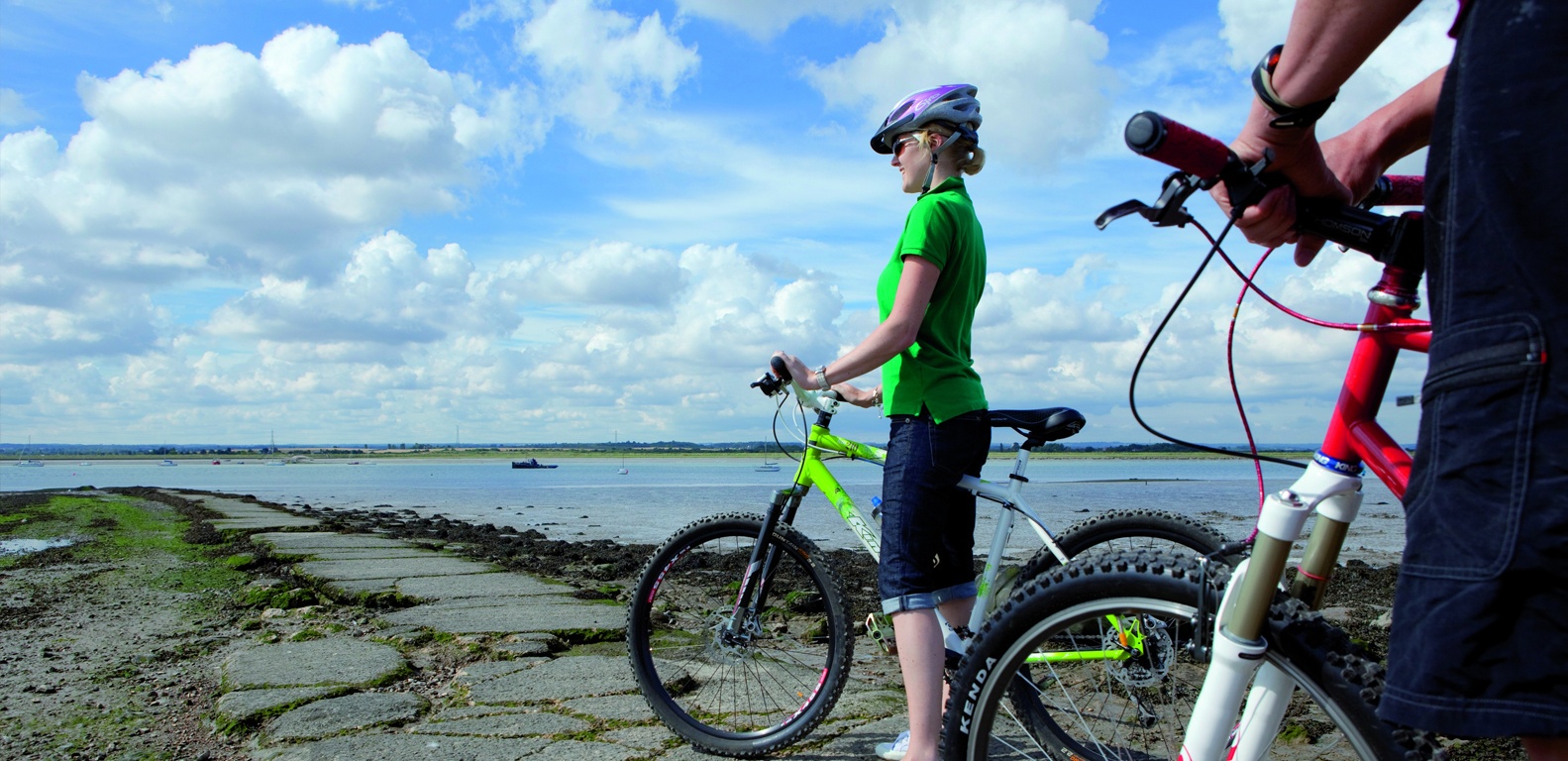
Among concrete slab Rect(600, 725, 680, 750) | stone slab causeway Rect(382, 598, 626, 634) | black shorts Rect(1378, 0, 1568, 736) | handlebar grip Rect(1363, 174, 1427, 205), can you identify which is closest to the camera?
black shorts Rect(1378, 0, 1568, 736)

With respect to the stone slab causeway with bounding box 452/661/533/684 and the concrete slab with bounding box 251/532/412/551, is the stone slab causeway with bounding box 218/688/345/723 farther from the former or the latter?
the concrete slab with bounding box 251/532/412/551

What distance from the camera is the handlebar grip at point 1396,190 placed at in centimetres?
158

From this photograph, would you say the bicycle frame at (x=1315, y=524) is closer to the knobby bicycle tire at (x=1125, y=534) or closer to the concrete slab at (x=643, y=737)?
the knobby bicycle tire at (x=1125, y=534)

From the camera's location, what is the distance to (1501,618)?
0.98 meters

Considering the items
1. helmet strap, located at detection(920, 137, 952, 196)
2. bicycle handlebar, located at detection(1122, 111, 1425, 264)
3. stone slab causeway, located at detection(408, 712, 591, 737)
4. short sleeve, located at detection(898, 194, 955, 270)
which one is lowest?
stone slab causeway, located at detection(408, 712, 591, 737)

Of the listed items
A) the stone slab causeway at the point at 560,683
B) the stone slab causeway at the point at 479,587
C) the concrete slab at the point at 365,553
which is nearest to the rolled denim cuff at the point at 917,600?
the stone slab causeway at the point at 560,683

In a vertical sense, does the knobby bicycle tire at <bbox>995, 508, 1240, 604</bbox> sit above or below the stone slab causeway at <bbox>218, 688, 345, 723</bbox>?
above

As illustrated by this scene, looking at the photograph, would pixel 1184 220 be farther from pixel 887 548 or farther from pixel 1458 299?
pixel 887 548

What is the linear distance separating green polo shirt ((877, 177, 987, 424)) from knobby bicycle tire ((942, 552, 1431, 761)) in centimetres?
84

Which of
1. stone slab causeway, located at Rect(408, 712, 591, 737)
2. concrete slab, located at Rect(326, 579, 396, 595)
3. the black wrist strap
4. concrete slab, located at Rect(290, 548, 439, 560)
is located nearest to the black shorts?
the black wrist strap

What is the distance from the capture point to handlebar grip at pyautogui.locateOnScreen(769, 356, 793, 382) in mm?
2912

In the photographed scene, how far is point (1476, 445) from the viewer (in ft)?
3.27

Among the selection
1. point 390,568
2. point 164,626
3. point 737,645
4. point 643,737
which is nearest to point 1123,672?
point 737,645

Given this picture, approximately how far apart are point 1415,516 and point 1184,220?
1.70 feet
